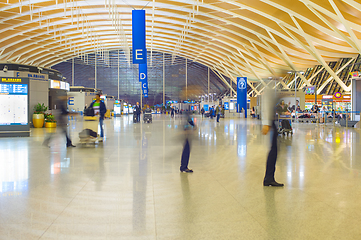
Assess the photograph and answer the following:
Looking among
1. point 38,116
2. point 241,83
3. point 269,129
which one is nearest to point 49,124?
point 38,116

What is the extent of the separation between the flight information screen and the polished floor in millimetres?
6692

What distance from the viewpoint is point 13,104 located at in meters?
13.0

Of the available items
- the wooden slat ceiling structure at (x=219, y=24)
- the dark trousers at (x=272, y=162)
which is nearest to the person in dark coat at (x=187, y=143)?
the dark trousers at (x=272, y=162)

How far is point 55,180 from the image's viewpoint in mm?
5059

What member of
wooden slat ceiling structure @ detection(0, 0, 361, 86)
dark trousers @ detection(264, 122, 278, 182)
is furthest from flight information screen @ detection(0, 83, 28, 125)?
wooden slat ceiling structure @ detection(0, 0, 361, 86)

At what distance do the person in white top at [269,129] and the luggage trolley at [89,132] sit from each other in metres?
6.52

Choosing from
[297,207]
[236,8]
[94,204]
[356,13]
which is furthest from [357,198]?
[236,8]

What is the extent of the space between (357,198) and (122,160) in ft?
15.4

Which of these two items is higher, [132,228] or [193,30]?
[193,30]

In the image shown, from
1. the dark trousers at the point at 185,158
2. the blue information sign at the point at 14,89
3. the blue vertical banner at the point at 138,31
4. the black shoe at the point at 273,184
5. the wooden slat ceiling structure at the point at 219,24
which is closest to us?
the black shoe at the point at 273,184

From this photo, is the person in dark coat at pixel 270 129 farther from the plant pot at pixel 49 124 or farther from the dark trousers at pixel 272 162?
the plant pot at pixel 49 124

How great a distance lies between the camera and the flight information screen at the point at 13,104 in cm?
1281

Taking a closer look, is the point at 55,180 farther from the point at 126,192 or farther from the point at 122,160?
the point at 122,160

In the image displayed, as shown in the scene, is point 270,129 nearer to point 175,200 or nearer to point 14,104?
point 175,200
